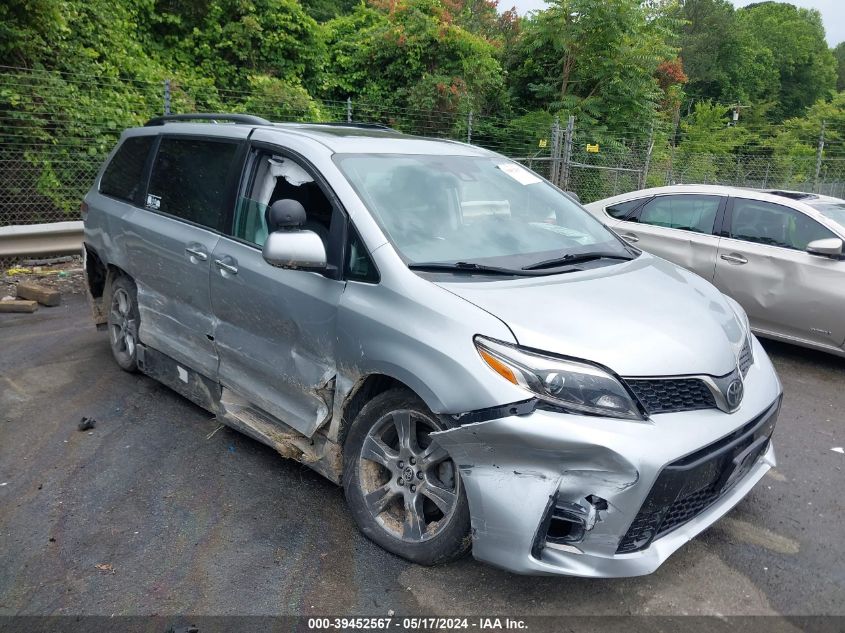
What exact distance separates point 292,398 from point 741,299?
4558mm

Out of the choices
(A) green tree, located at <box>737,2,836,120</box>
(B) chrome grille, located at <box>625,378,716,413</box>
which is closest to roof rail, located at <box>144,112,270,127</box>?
(B) chrome grille, located at <box>625,378,716,413</box>

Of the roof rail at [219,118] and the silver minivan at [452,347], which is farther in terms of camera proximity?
the roof rail at [219,118]

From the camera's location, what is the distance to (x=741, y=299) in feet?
20.6

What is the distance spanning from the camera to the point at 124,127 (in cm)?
983

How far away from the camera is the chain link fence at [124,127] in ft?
29.3

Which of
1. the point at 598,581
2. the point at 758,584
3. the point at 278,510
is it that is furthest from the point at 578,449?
the point at 278,510

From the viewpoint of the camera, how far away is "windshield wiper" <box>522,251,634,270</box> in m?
3.29

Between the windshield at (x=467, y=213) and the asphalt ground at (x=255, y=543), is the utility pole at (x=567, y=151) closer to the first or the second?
the asphalt ground at (x=255, y=543)

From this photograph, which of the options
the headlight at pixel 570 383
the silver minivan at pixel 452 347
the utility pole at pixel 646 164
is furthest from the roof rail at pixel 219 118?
the utility pole at pixel 646 164

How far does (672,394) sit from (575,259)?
0.99 metres

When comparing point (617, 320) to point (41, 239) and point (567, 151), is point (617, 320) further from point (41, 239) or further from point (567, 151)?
point (567, 151)

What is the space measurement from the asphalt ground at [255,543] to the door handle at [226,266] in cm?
113

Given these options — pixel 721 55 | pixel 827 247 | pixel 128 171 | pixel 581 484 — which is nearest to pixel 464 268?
pixel 581 484

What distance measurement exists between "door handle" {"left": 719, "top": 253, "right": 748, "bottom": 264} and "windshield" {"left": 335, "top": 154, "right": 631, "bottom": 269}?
2782 millimetres
